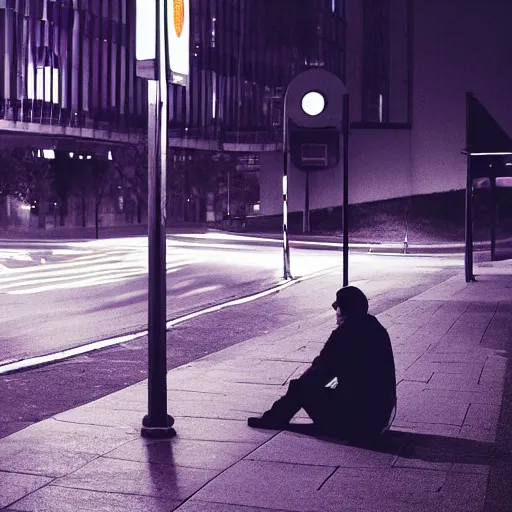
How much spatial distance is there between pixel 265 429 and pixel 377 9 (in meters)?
62.5

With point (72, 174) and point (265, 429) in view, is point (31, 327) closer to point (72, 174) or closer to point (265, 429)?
Answer: point (265, 429)

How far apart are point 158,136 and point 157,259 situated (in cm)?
89

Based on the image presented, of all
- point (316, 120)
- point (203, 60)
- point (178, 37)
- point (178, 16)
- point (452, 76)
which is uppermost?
point (203, 60)

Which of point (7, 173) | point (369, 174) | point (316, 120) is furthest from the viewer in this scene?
point (369, 174)

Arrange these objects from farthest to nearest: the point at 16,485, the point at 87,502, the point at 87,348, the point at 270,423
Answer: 1. the point at 87,348
2. the point at 270,423
3. the point at 16,485
4. the point at 87,502

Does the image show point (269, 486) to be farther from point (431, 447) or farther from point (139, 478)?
point (431, 447)

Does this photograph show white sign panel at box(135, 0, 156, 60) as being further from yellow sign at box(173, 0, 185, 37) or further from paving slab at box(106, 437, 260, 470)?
paving slab at box(106, 437, 260, 470)

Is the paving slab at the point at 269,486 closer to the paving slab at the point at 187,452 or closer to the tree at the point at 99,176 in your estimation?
the paving slab at the point at 187,452

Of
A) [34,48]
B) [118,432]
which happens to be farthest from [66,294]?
[34,48]

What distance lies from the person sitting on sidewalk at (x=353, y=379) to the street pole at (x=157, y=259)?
1.06 metres

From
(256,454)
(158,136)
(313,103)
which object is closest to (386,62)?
(313,103)

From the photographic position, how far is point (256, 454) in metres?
7.04

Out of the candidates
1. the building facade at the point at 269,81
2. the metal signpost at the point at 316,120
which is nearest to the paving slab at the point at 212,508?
the metal signpost at the point at 316,120

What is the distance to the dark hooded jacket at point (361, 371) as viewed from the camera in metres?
7.52
